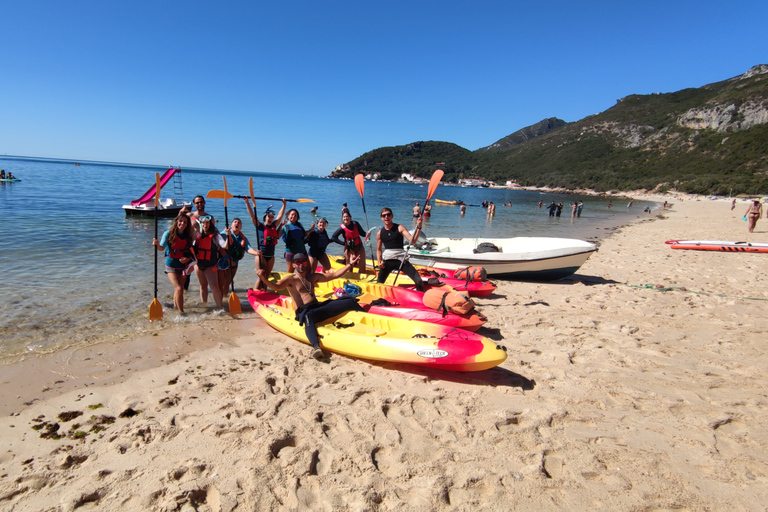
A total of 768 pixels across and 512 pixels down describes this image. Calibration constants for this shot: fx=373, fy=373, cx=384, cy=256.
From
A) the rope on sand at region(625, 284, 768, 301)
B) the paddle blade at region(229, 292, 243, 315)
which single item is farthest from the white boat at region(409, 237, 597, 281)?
the paddle blade at region(229, 292, 243, 315)

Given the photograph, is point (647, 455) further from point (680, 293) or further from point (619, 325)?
point (680, 293)

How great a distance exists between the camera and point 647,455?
10.2 feet

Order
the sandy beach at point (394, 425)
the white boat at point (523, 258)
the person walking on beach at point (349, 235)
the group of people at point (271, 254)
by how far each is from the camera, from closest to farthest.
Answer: the sandy beach at point (394, 425), the group of people at point (271, 254), the person walking on beach at point (349, 235), the white boat at point (523, 258)

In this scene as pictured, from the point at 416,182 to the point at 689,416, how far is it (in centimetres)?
13433

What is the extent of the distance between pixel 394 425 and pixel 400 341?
4.01 feet

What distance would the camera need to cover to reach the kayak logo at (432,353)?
14.3ft

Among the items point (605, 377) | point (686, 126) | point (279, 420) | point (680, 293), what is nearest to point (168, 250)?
point (279, 420)

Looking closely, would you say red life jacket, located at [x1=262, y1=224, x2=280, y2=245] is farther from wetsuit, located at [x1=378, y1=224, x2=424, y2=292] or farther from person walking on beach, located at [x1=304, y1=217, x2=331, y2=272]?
wetsuit, located at [x1=378, y1=224, x2=424, y2=292]

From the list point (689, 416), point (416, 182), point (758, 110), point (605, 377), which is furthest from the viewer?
point (416, 182)

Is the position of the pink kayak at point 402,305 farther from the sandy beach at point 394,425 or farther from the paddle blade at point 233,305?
the paddle blade at point 233,305

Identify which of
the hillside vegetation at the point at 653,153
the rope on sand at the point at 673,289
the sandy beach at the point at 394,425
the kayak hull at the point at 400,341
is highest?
the hillside vegetation at the point at 653,153

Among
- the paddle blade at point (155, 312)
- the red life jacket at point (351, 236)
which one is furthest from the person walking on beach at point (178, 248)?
the red life jacket at point (351, 236)

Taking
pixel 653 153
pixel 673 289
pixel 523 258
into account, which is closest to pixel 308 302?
pixel 523 258

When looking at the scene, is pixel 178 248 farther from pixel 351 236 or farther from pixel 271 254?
pixel 351 236
